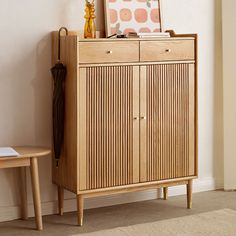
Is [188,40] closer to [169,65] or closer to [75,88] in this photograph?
[169,65]

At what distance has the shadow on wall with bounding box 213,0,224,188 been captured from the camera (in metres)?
4.92

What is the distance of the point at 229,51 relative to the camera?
488 centimetres

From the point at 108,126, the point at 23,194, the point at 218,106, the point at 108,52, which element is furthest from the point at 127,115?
the point at 218,106

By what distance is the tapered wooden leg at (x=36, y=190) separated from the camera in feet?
12.5

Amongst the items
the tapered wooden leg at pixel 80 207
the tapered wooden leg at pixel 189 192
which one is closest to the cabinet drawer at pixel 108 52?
the tapered wooden leg at pixel 80 207

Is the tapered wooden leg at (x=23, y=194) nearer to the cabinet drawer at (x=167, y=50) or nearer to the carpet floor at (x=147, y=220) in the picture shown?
the carpet floor at (x=147, y=220)

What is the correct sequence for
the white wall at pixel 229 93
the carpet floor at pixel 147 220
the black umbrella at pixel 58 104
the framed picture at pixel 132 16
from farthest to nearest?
the white wall at pixel 229 93
the framed picture at pixel 132 16
the black umbrella at pixel 58 104
the carpet floor at pixel 147 220

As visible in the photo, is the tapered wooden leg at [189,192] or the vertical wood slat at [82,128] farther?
the tapered wooden leg at [189,192]

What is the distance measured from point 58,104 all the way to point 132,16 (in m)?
0.89

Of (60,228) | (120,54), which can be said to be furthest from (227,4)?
(60,228)

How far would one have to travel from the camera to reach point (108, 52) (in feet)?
12.9

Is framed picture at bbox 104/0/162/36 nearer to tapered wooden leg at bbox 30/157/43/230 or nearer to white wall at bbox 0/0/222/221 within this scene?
white wall at bbox 0/0/222/221

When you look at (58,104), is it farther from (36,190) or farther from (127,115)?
(36,190)

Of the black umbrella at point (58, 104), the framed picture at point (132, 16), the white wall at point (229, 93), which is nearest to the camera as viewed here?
the black umbrella at point (58, 104)
